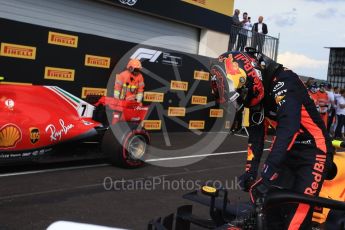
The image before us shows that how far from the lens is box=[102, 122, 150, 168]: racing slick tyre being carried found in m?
7.25

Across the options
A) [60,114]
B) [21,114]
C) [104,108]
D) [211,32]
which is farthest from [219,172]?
[211,32]

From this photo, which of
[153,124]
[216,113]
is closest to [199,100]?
[216,113]

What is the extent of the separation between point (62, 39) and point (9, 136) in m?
4.58

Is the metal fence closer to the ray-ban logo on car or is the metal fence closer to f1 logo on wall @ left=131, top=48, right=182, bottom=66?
f1 logo on wall @ left=131, top=48, right=182, bottom=66

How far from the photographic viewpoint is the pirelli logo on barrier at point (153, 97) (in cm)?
1198

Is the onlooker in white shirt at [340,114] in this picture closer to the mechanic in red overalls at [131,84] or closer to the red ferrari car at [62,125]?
the mechanic in red overalls at [131,84]

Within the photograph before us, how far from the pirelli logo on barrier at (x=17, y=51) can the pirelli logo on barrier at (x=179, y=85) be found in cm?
437

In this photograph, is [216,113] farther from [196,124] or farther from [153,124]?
[153,124]

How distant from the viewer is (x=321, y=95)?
13.8m

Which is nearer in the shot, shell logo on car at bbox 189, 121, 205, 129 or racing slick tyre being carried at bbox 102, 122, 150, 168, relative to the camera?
racing slick tyre being carried at bbox 102, 122, 150, 168

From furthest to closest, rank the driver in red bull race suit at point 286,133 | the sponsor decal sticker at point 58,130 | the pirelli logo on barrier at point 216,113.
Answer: the pirelli logo on barrier at point 216,113 → the sponsor decal sticker at point 58,130 → the driver in red bull race suit at point 286,133

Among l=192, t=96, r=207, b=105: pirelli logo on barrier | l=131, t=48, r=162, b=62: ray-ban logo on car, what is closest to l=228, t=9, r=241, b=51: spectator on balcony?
l=192, t=96, r=207, b=105: pirelli logo on barrier

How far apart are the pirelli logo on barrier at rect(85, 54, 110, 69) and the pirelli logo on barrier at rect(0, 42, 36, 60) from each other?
1439mm

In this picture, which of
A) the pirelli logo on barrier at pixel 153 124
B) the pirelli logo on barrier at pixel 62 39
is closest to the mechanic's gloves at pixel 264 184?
the pirelli logo on barrier at pixel 62 39
